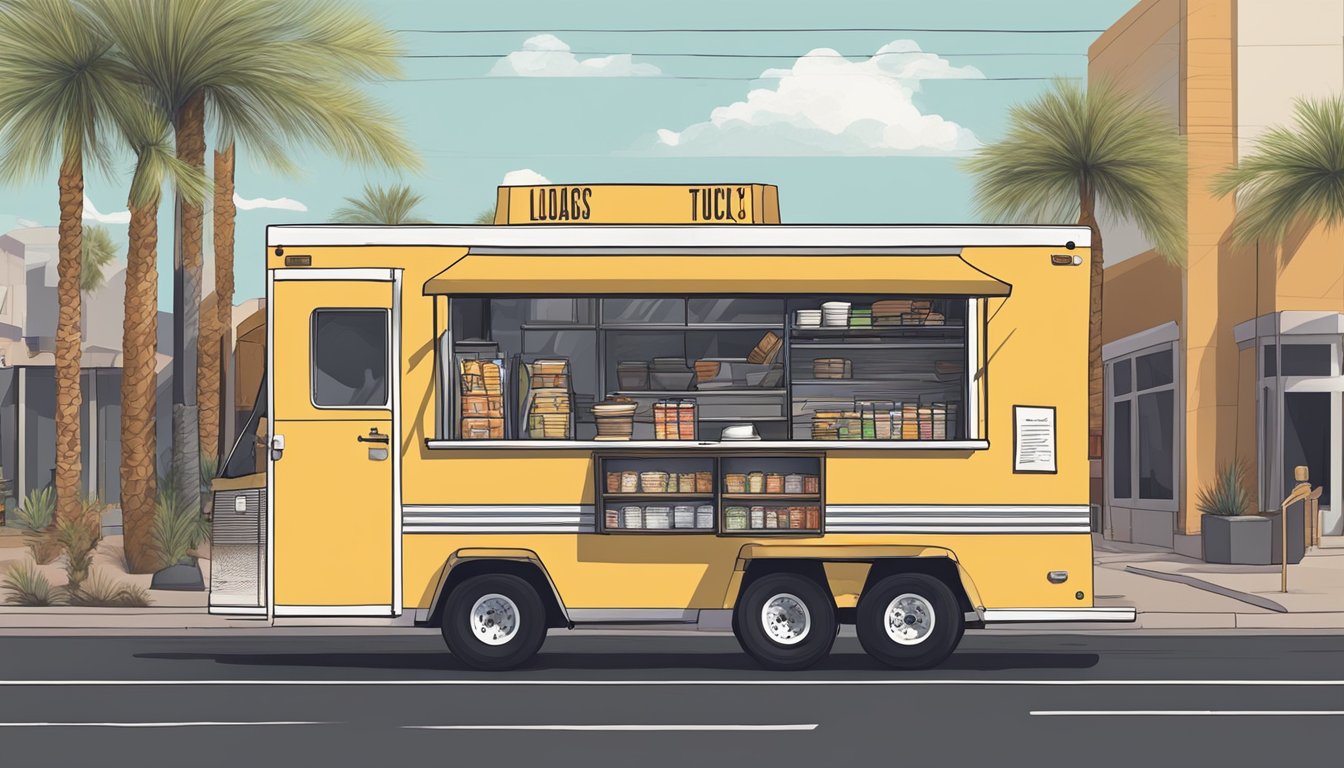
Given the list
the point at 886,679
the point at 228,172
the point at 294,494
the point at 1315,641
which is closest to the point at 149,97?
the point at 228,172

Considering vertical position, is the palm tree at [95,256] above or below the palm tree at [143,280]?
above

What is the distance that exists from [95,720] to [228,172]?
17652mm

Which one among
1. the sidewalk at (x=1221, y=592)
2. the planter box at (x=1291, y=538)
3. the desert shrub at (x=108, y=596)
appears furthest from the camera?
the planter box at (x=1291, y=538)

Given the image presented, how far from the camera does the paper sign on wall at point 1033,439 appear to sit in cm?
1280

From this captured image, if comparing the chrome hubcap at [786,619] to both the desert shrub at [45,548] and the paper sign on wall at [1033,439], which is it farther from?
the desert shrub at [45,548]

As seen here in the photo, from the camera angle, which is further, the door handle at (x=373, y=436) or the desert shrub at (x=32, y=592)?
→ the desert shrub at (x=32, y=592)

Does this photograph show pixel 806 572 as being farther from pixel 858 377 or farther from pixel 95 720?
pixel 95 720

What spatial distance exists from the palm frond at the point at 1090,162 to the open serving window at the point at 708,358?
13.1 meters

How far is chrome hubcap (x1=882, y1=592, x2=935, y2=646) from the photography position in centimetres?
1288

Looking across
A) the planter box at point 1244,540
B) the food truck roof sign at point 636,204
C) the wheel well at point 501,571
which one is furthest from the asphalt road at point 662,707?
the planter box at point 1244,540

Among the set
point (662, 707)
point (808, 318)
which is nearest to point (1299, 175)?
point (808, 318)

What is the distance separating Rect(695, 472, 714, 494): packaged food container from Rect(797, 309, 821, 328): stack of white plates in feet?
4.56

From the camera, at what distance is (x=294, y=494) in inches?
505

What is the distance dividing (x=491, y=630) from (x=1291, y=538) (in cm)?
1406
